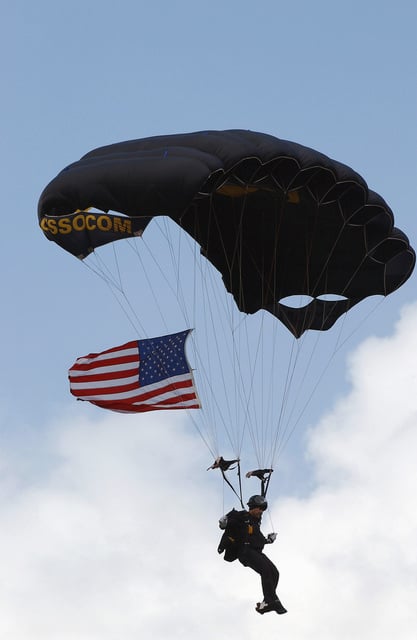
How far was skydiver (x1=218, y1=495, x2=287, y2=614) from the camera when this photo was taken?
92.9ft

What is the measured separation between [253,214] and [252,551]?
23.5ft

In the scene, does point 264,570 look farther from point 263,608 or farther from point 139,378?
point 139,378

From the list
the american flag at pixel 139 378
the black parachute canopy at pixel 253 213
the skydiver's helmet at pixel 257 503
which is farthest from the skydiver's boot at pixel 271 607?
the black parachute canopy at pixel 253 213

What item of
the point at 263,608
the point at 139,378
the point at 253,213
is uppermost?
the point at 253,213

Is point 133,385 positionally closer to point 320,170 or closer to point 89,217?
point 89,217

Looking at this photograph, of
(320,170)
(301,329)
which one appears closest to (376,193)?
(320,170)

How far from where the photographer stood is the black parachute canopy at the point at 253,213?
94.8ft

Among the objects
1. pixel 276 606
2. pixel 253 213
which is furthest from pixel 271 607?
pixel 253 213

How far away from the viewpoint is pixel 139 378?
3167cm

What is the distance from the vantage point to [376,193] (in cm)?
3138

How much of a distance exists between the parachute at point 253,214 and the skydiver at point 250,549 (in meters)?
5.64

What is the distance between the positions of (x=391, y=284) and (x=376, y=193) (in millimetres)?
2542

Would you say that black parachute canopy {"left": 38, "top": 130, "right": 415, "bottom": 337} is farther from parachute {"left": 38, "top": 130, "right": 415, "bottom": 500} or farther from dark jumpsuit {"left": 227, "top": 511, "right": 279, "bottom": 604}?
dark jumpsuit {"left": 227, "top": 511, "right": 279, "bottom": 604}

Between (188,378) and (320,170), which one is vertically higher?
(320,170)
